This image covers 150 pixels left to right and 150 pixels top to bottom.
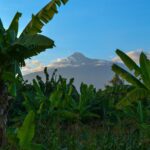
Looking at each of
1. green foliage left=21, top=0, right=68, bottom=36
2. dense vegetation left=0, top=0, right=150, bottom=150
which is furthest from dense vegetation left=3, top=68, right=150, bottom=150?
green foliage left=21, top=0, right=68, bottom=36

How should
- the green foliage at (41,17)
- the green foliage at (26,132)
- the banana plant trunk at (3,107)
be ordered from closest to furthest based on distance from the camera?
the green foliage at (26,132) < the banana plant trunk at (3,107) < the green foliage at (41,17)

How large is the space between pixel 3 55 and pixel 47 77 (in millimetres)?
12737

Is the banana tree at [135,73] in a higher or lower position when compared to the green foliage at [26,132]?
higher

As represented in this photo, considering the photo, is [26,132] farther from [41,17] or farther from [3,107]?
[41,17]

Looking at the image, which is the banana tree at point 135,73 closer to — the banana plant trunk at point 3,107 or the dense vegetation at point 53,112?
the dense vegetation at point 53,112

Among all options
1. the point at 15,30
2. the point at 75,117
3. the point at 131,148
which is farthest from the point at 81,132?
the point at 75,117

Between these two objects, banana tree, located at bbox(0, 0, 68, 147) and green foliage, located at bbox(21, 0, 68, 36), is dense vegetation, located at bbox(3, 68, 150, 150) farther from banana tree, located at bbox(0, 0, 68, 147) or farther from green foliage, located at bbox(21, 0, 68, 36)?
green foliage, located at bbox(21, 0, 68, 36)

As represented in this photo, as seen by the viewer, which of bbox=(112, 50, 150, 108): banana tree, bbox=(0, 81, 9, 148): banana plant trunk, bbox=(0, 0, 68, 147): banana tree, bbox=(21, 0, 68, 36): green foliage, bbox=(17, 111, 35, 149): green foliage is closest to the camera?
bbox=(17, 111, 35, 149): green foliage

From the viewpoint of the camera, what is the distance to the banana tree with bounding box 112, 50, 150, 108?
16.0 metres

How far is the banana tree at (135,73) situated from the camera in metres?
16.0

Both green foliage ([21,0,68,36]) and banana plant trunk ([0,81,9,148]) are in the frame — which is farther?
green foliage ([21,0,68,36])

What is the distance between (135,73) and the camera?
663 inches

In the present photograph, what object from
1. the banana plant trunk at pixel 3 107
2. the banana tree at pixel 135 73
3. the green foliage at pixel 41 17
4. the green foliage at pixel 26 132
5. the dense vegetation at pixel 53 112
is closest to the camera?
the green foliage at pixel 26 132

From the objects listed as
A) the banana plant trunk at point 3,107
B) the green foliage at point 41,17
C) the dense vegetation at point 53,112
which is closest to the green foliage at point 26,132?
the dense vegetation at point 53,112
